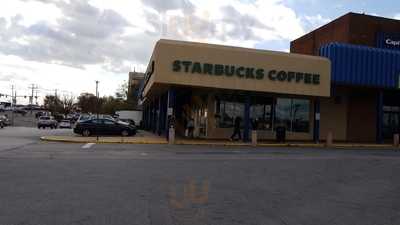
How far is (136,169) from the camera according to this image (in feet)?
50.4

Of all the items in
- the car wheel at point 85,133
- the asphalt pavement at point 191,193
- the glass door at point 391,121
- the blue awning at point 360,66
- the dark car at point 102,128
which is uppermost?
the blue awning at point 360,66

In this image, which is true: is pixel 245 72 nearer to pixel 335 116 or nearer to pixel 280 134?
pixel 280 134

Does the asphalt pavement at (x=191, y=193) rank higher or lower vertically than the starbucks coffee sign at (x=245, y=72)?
lower

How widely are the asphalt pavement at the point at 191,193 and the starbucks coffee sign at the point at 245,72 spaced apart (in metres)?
14.4

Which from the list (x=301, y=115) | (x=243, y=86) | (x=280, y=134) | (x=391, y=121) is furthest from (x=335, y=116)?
(x=243, y=86)

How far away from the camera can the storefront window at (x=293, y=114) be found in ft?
124

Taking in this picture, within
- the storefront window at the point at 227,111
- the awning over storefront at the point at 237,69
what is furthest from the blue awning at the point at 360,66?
the storefront window at the point at 227,111

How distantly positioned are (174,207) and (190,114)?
1293 inches

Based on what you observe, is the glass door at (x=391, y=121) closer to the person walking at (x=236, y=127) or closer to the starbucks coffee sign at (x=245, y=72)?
the starbucks coffee sign at (x=245, y=72)

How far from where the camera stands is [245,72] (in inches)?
1299

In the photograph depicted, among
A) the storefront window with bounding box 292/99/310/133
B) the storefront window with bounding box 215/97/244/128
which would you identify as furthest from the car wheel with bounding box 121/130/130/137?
the storefront window with bounding box 292/99/310/133

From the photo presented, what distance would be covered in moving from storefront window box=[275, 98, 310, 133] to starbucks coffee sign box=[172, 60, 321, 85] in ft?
12.2

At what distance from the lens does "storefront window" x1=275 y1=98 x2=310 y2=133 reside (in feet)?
124

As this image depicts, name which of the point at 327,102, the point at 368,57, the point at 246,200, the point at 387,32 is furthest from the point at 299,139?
the point at 246,200
